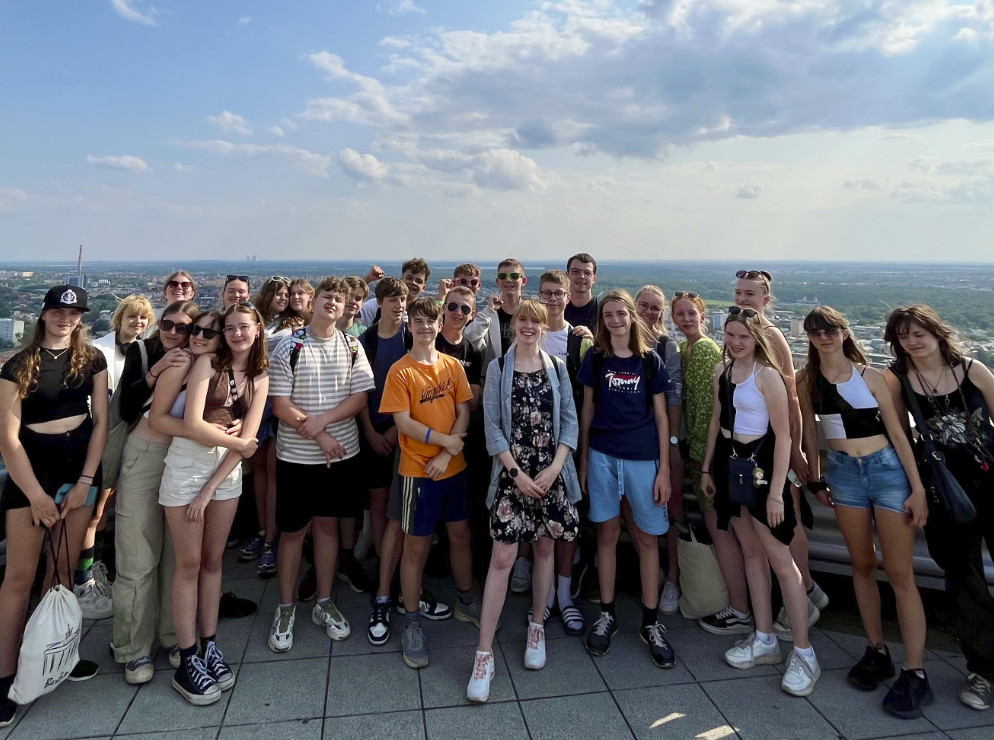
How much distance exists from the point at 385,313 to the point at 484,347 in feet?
2.61

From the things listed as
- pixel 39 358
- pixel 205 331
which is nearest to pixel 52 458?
pixel 39 358

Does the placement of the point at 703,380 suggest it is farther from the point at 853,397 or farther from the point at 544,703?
the point at 544,703

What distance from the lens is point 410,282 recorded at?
5422 millimetres

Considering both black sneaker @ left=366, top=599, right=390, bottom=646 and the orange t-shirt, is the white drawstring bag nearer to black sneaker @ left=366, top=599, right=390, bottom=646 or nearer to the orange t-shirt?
black sneaker @ left=366, top=599, right=390, bottom=646

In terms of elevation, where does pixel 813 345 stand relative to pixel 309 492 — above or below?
above

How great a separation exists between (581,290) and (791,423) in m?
1.98

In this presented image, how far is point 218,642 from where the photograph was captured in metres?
3.57

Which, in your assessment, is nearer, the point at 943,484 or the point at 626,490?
the point at 943,484

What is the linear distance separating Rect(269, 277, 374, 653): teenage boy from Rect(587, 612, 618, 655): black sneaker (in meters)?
1.62

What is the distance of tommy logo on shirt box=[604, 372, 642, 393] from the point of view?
3.53 meters

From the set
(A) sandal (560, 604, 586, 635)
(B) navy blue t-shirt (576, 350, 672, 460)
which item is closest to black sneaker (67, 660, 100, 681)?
(A) sandal (560, 604, 586, 635)

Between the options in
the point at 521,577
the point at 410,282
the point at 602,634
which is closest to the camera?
the point at 602,634

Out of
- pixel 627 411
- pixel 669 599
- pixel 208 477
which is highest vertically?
pixel 627 411

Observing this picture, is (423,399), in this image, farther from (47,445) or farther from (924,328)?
(924,328)
